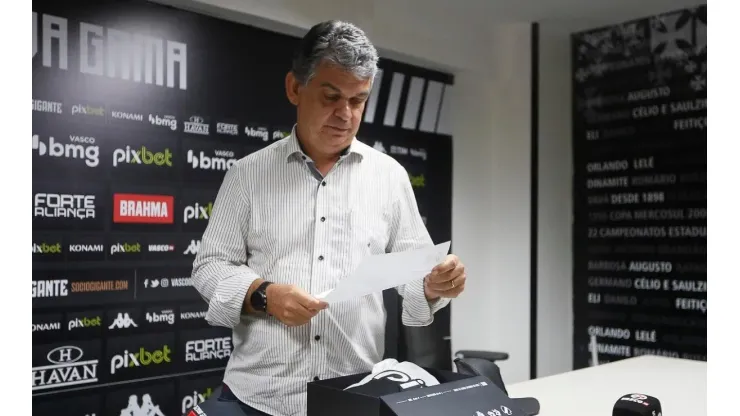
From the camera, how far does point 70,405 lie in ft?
8.99

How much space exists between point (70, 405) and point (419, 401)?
2.23 m

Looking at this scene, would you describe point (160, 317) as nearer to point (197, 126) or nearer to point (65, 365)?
point (65, 365)

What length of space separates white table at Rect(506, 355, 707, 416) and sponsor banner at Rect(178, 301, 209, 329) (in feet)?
5.34

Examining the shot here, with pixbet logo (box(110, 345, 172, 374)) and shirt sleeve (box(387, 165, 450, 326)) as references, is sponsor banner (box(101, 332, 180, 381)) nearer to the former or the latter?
pixbet logo (box(110, 345, 172, 374))

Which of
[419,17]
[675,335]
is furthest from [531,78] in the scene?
[675,335]

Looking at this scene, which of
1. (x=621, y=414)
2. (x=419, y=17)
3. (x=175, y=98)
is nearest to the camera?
(x=621, y=414)

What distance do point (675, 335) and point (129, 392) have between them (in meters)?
3.24

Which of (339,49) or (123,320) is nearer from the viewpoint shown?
(339,49)

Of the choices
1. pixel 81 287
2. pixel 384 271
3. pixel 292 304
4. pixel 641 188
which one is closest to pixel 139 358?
pixel 81 287

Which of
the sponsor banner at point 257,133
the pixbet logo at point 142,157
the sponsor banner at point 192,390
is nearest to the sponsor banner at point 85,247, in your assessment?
the pixbet logo at point 142,157

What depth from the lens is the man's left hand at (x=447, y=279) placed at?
131 centimetres

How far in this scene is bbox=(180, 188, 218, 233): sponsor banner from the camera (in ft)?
10.3
